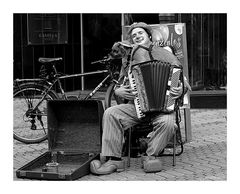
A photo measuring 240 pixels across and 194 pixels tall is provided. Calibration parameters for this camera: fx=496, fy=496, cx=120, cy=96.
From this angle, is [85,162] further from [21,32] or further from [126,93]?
[21,32]

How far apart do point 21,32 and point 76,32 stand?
1218 mm

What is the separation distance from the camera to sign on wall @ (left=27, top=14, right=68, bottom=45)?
10281mm

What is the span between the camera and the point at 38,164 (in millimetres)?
4926

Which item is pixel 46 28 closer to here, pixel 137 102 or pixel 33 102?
pixel 33 102

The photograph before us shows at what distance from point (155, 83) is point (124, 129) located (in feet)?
1.87

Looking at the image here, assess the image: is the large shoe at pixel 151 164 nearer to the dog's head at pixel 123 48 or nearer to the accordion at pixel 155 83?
the accordion at pixel 155 83

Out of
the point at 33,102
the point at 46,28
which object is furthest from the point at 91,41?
the point at 33,102

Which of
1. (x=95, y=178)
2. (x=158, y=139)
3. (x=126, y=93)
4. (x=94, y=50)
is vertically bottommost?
(x=95, y=178)

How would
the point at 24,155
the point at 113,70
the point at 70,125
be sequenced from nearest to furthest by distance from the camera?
the point at 70,125
the point at 24,155
the point at 113,70

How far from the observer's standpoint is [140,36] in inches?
200

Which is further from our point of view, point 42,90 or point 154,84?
point 42,90

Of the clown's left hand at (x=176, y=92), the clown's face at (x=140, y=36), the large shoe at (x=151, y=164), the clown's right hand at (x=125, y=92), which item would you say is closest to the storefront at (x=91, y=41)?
the clown's face at (x=140, y=36)

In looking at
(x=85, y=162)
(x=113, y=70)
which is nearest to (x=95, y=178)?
(x=85, y=162)

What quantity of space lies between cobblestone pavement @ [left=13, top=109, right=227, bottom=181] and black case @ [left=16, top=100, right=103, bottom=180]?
351mm
